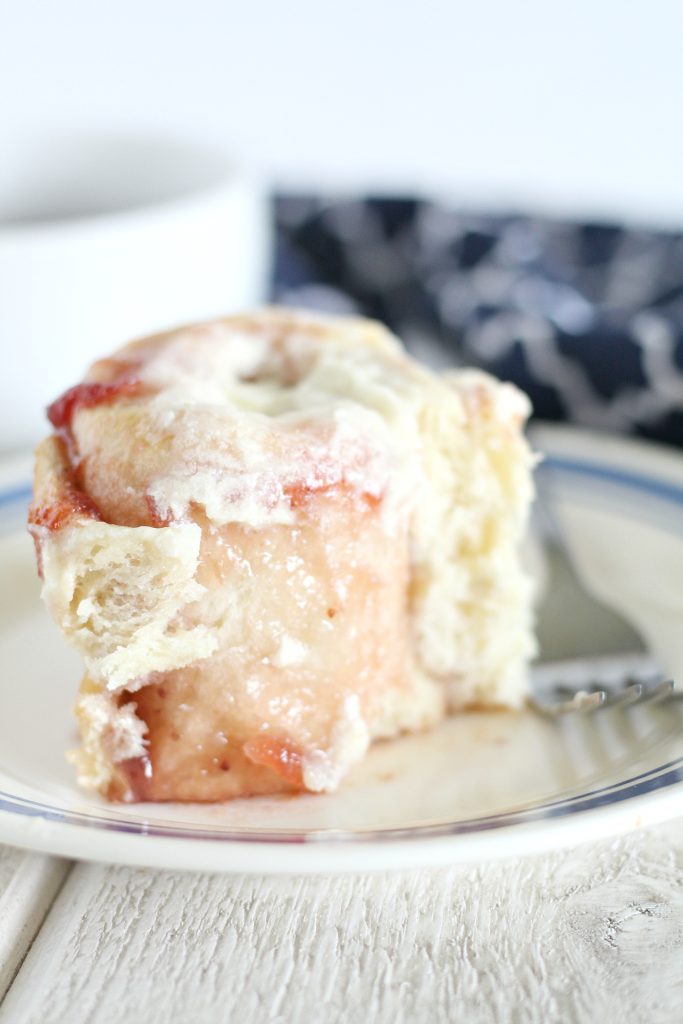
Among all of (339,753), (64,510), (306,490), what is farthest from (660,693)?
(64,510)

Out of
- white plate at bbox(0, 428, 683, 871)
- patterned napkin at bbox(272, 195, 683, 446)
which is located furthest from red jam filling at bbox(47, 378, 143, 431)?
patterned napkin at bbox(272, 195, 683, 446)

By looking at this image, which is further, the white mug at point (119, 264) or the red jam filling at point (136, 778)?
the white mug at point (119, 264)

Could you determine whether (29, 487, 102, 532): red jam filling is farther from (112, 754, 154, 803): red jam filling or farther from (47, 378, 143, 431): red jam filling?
(112, 754, 154, 803): red jam filling

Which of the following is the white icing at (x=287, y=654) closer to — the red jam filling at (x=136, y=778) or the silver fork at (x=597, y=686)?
the red jam filling at (x=136, y=778)

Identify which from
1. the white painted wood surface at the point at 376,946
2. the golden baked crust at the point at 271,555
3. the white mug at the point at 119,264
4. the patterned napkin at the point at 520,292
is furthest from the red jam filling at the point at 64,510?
the patterned napkin at the point at 520,292

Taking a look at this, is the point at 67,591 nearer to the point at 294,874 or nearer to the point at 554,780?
the point at 294,874

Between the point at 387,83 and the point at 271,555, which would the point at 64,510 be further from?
the point at 387,83
